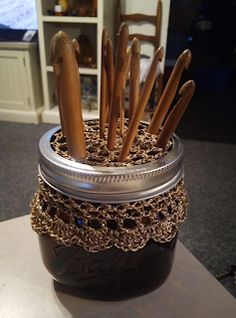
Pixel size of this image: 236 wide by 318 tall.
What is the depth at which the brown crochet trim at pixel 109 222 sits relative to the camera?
11.7 inches

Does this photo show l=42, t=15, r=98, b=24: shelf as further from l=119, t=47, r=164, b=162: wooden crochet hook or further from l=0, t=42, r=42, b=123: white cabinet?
l=119, t=47, r=164, b=162: wooden crochet hook

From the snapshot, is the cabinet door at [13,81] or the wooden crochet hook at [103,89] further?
the cabinet door at [13,81]

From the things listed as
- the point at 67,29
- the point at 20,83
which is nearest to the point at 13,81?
the point at 20,83

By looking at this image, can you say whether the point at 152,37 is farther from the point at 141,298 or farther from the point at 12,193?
the point at 141,298

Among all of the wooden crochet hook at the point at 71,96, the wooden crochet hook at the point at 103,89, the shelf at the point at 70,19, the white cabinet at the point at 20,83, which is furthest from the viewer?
the white cabinet at the point at 20,83

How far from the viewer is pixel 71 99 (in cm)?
27

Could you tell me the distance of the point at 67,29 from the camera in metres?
2.28

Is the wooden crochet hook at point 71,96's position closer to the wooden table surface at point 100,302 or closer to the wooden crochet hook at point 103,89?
the wooden crochet hook at point 103,89

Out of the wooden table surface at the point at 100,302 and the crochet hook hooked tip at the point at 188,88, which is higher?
the crochet hook hooked tip at the point at 188,88

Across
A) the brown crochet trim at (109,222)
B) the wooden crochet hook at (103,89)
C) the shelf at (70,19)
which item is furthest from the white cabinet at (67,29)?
the brown crochet trim at (109,222)

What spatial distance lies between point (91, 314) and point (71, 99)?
281 millimetres

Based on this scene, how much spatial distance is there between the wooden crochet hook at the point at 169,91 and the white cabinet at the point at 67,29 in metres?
1.43

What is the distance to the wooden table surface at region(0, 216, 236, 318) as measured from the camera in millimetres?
382

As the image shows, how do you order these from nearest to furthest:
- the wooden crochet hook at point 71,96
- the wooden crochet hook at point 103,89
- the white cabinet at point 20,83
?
the wooden crochet hook at point 71,96 → the wooden crochet hook at point 103,89 → the white cabinet at point 20,83
